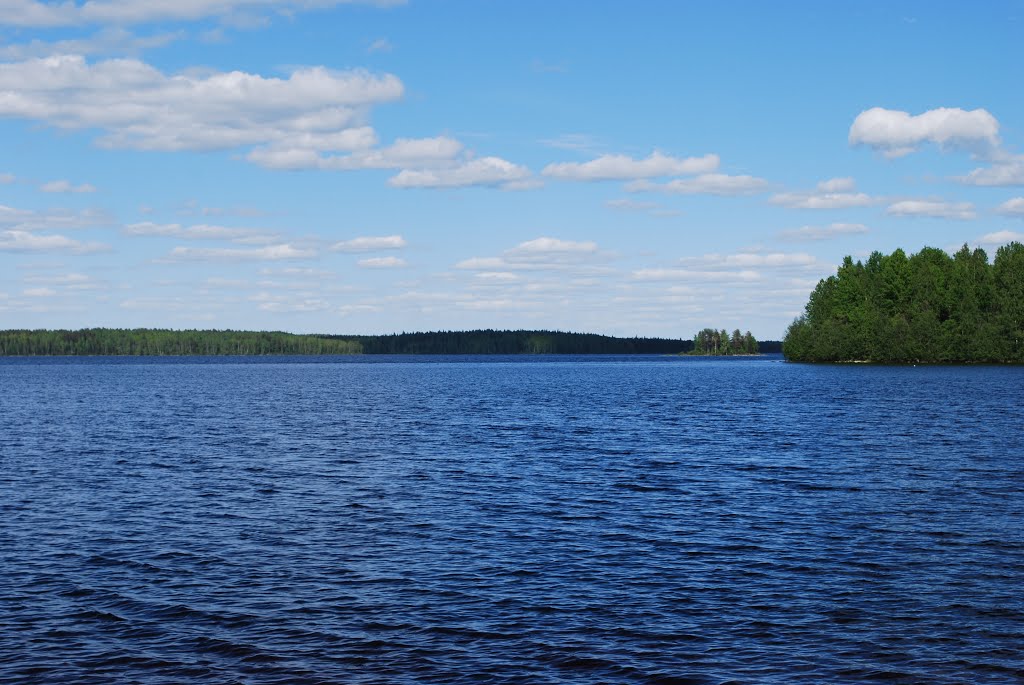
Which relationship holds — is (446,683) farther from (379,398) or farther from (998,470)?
(379,398)

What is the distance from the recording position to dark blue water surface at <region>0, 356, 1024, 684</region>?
820 inches

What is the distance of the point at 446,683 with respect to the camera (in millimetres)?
19453

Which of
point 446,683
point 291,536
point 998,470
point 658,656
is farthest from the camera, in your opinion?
point 998,470

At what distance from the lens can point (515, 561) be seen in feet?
96.8

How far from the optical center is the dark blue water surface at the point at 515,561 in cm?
2083

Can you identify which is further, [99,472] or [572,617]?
[99,472]

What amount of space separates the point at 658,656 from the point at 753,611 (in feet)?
13.9

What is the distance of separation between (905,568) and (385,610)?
14873 millimetres

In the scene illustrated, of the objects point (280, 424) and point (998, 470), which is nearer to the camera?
point (998, 470)

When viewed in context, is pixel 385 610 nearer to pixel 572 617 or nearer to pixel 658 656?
pixel 572 617

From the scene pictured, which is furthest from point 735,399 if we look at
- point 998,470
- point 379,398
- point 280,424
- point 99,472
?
point 99,472

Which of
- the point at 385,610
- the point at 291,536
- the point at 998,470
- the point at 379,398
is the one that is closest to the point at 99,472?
the point at 291,536

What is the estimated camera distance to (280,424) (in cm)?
8188

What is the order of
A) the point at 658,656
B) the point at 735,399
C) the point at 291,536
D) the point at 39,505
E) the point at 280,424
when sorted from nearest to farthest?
the point at 658,656 → the point at 291,536 → the point at 39,505 → the point at 280,424 → the point at 735,399
